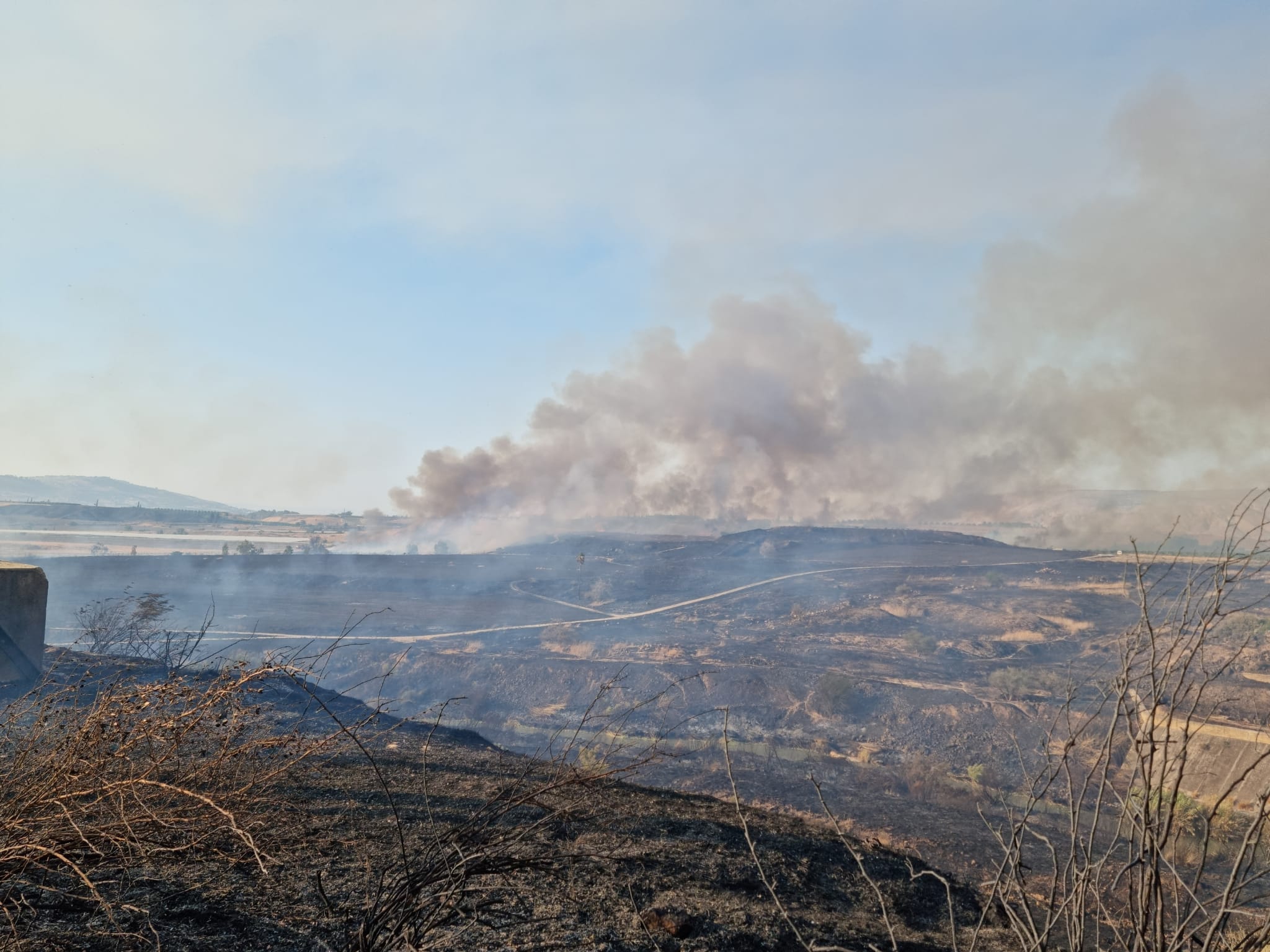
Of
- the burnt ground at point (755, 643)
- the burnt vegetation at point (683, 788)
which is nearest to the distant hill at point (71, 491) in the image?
the burnt ground at point (755, 643)

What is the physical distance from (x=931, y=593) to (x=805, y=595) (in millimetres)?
6291

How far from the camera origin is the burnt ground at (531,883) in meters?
4.70

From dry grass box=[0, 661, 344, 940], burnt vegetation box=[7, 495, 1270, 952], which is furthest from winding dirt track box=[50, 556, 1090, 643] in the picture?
dry grass box=[0, 661, 344, 940]

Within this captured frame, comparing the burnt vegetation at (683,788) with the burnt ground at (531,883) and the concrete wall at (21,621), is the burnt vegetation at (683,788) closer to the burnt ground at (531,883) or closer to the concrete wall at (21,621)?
the burnt ground at (531,883)

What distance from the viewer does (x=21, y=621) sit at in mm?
13266

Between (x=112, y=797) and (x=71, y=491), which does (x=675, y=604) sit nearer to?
(x=112, y=797)

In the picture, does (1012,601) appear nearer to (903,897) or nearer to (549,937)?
(903,897)

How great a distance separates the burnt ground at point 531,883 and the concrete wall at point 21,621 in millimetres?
7513

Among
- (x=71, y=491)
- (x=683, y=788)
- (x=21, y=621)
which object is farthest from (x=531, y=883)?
(x=71, y=491)

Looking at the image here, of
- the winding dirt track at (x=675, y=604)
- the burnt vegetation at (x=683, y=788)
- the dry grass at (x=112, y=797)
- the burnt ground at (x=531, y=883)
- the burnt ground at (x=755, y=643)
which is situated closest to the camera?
the burnt vegetation at (x=683, y=788)

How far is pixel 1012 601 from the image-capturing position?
35719mm

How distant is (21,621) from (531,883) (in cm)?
1220

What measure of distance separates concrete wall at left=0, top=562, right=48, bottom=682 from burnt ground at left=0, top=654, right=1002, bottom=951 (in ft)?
→ 24.6

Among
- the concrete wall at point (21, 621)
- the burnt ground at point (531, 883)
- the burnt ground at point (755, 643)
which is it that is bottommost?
the burnt ground at point (755, 643)
